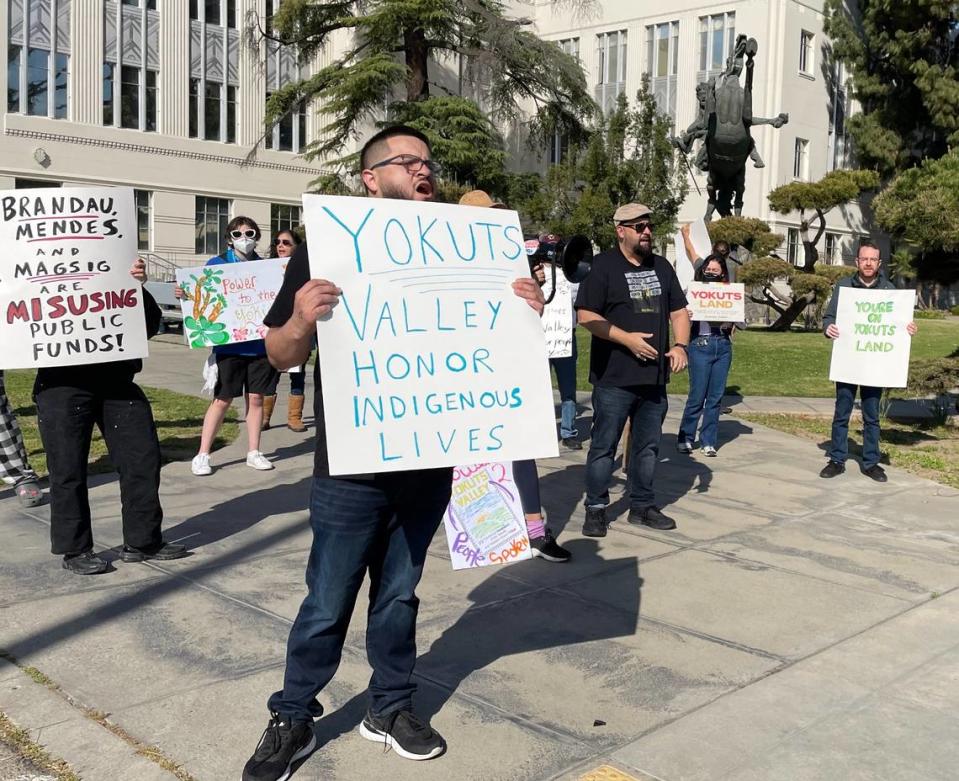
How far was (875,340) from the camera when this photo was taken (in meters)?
8.48

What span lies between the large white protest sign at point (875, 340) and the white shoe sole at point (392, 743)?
586cm

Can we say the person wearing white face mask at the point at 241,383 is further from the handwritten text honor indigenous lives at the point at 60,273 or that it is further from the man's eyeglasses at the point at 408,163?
the man's eyeglasses at the point at 408,163

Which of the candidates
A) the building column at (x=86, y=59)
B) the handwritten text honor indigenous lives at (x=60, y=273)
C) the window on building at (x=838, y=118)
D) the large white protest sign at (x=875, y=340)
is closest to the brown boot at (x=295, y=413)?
the handwritten text honor indigenous lives at (x=60, y=273)

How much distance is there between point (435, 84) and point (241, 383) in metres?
27.2

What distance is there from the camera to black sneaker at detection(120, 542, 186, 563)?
5531mm

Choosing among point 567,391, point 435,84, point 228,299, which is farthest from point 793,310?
point 228,299

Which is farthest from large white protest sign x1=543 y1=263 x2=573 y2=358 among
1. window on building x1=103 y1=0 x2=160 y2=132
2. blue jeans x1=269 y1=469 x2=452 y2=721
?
window on building x1=103 y1=0 x2=160 y2=132

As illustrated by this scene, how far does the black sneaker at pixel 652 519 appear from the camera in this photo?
6574 millimetres

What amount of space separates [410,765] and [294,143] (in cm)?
4053

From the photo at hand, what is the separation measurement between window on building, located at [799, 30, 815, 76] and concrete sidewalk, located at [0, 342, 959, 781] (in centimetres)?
4201

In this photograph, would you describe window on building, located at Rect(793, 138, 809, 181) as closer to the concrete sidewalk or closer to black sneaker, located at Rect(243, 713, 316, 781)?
the concrete sidewalk

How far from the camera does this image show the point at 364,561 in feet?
10.9

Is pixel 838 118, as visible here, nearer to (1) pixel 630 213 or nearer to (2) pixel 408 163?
(1) pixel 630 213

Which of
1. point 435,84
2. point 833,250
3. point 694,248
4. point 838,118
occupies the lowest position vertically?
point 694,248
